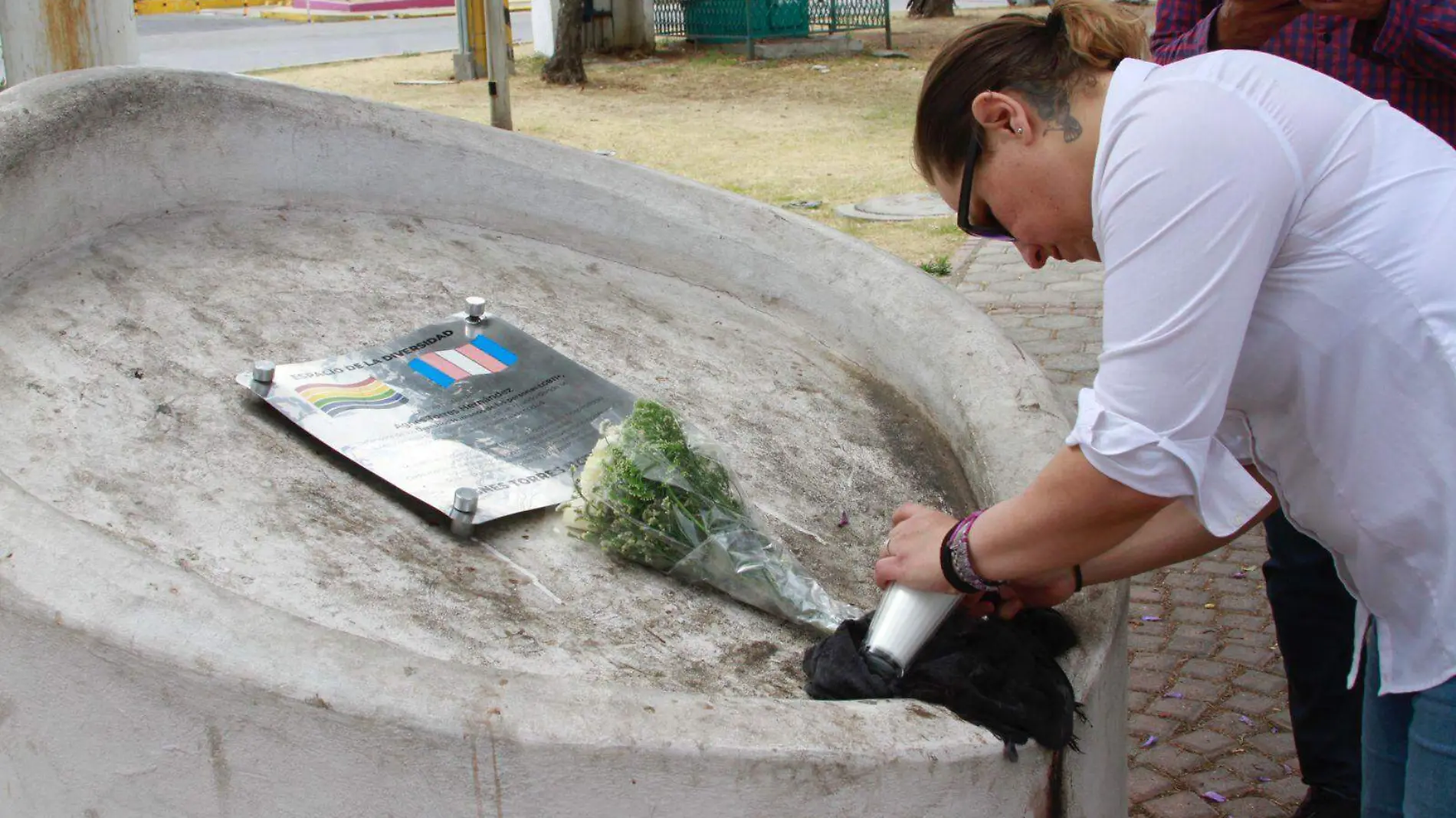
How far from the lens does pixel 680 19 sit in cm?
Result: 1794

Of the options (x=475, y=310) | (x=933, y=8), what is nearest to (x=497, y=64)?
(x=475, y=310)

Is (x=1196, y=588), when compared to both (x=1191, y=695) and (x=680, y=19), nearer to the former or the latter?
(x=1191, y=695)

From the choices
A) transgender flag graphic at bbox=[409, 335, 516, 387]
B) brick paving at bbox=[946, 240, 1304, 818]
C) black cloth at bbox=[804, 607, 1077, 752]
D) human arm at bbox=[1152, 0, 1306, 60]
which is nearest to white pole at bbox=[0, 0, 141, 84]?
transgender flag graphic at bbox=[409, 335, 516, 387]

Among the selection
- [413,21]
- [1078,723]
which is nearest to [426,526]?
[1078,723]

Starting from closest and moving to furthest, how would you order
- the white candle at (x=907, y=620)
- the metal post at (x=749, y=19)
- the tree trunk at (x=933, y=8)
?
the white candle at (x=907, y=620) < the metal post at (x=749, y=19) < the tree trunk at (x=933, y=8)

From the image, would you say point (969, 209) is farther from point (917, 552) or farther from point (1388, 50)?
point (1388, 50)

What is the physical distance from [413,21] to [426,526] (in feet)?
74.4

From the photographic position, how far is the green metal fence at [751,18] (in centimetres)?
1673

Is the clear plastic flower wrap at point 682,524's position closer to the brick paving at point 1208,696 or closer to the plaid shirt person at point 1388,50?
the brick paving at point 1208,696

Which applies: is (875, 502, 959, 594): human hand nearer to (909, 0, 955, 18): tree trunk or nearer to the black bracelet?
the black bracelet

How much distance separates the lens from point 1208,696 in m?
3.52

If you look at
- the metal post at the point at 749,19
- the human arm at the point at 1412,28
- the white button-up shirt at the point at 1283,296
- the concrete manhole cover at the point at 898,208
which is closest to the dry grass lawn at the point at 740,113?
the concrete manhole cover at the point at 898,208

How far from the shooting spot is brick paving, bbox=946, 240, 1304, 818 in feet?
10.2

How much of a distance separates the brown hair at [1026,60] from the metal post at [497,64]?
370 inches
